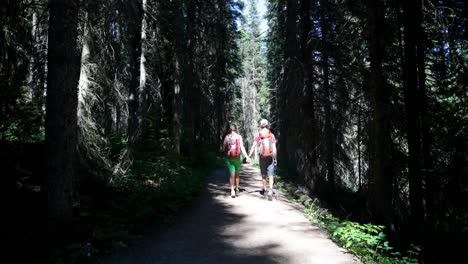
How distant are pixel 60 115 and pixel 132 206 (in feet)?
10.5

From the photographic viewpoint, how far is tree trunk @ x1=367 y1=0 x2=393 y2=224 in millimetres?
6938

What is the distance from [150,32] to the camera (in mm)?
12406

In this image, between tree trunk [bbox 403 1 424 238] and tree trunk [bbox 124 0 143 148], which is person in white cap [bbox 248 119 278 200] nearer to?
tree trunk [bbox 403 1 424 238]

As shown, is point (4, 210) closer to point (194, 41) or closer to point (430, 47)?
point (430, 47)

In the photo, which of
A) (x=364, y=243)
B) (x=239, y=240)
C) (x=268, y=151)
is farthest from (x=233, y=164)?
(x=364, y=243)

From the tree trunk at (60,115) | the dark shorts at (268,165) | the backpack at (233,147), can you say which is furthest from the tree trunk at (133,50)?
the dark shorts at (268,165)

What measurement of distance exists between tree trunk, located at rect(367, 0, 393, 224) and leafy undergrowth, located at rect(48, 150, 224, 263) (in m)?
5.01

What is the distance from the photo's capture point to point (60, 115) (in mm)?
4766

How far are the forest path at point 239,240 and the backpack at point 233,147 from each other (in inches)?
66.6

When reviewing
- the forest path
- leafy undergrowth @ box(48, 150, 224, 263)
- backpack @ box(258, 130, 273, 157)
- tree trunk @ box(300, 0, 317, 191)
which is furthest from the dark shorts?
leafy undergrowth @ box(48, 150, 224, 263)

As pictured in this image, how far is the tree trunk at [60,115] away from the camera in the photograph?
471cm

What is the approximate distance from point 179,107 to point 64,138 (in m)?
9.96

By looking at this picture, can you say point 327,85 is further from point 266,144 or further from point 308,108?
point 266,144

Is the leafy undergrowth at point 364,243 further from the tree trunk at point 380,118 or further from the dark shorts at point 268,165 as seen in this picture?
the dark shorts at point 268,165
